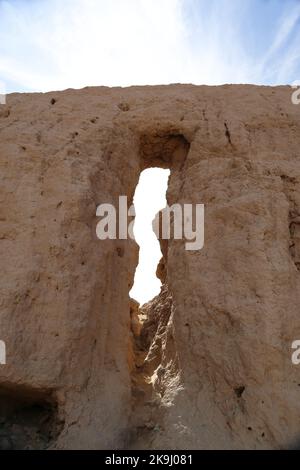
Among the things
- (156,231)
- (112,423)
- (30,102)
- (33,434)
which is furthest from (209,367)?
(30,102)

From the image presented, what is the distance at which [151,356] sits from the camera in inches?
196

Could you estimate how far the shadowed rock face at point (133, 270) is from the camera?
3.36m

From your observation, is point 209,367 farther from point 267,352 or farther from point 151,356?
point 151,356

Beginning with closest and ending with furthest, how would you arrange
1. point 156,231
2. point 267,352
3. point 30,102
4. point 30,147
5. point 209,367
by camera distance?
point 267,352 → point 209,367 → point 30,147 → point 30,102 → point 156,231

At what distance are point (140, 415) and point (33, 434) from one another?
0.94 meters

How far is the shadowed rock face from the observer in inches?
132

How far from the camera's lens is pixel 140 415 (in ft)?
12.2

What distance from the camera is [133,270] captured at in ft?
14.8
